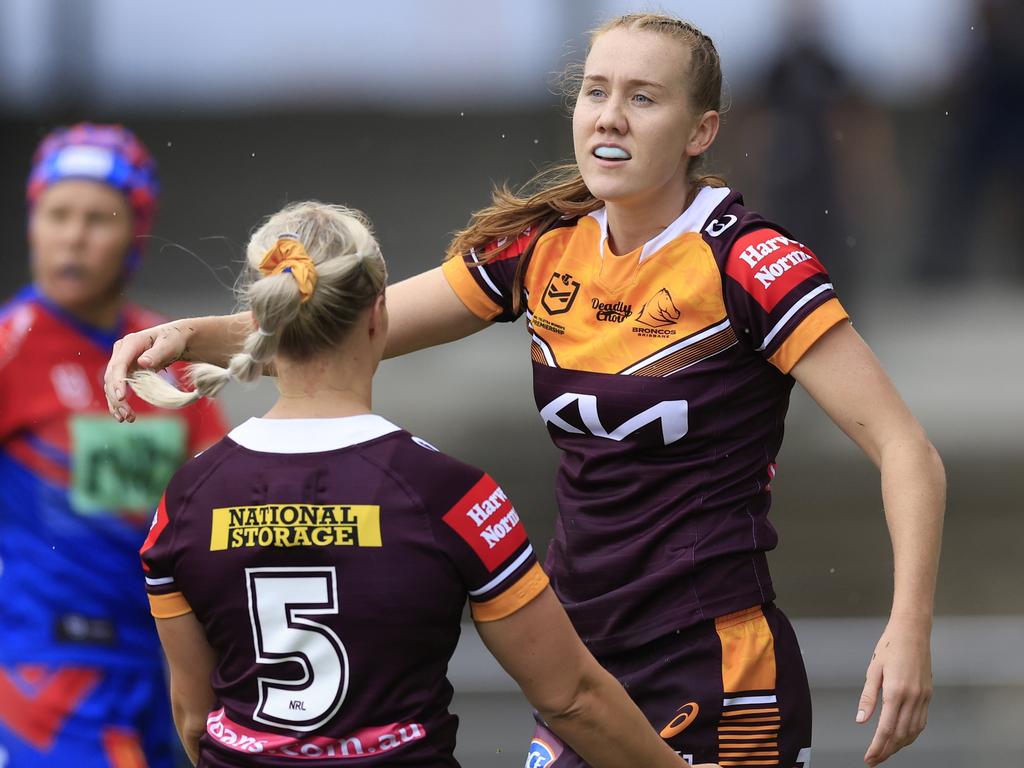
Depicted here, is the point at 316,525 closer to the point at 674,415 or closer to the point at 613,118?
the point at 674,415

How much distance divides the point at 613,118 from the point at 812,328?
0.47m

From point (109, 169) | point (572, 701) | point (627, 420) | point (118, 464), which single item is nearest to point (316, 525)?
point (572, 701)

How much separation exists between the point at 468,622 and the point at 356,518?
4.93 metres

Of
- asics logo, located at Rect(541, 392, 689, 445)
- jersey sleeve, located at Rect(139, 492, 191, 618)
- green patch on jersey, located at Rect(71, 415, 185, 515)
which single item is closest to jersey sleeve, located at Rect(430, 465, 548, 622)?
jersey sleeve, located at Rect(139, 492, 191, 618)

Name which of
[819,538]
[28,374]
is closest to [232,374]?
[28,374]

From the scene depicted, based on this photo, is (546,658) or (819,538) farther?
(819,538)

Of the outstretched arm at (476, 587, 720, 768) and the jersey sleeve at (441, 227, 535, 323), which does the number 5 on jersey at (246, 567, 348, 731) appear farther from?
the jersey sleeve at (441, 227, 535, 323)

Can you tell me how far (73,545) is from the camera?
342 centimetres

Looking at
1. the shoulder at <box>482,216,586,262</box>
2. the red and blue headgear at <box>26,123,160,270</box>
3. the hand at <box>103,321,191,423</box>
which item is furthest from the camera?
the red and blue headgear at <box>26,123,160,270</box>

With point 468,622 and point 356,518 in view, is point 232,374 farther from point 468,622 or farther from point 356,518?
point 468,622

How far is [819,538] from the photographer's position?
729 cm

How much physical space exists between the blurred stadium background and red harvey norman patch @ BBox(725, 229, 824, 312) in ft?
15.3

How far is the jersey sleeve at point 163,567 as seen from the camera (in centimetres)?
210

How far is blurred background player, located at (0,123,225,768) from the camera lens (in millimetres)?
3375
